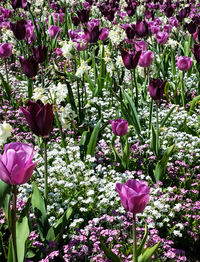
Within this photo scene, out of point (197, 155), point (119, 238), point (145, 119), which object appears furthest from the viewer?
point (145, 119)

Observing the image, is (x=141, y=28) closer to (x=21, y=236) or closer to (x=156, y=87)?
(x=156, y=87)

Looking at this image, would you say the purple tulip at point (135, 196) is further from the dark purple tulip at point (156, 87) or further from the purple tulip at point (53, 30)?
the purple tulip at point (53, 30)

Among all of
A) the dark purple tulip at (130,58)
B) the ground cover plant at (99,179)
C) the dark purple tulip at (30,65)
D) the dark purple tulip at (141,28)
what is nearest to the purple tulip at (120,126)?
the ground cover plant at (99,179)

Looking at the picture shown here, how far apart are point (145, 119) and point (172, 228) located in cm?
178

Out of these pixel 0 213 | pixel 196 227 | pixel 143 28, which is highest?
pixel 143 28

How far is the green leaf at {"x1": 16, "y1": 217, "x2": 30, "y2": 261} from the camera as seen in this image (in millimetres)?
1675

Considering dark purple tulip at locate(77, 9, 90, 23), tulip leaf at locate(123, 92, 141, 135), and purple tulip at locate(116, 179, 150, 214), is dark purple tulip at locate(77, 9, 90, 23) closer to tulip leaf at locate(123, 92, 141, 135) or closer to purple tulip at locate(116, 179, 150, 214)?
tulip leaf at locate(123, 92, 141, 135)

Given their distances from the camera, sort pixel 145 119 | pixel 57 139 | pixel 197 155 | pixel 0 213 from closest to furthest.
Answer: pixel 0 213
pixel 197 155
pixel 57 139
pixel 145 119

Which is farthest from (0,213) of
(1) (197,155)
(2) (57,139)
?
(1) (197,155)

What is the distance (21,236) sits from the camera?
1.72 metres

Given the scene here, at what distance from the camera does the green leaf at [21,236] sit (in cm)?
167

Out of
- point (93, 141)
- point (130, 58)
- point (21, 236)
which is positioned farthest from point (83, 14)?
point (21, 236)

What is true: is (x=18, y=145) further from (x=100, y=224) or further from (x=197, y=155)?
(x=197, y=155)

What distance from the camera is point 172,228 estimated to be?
2330mm
